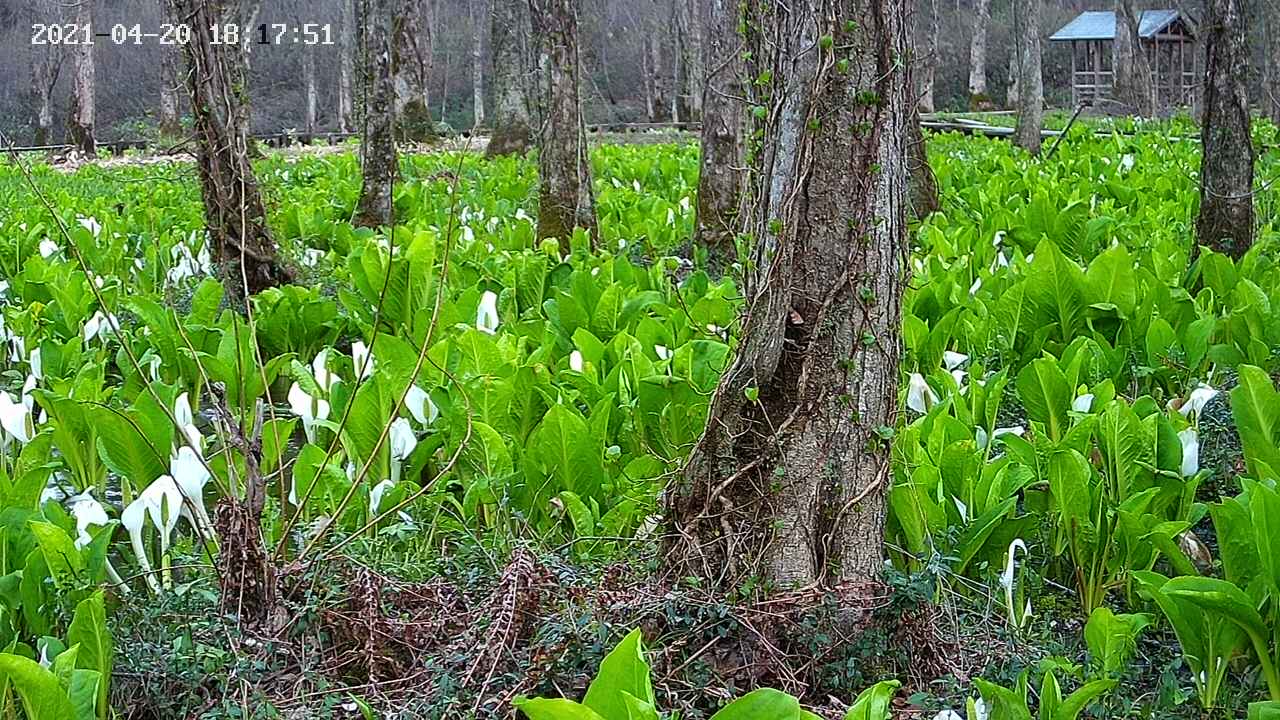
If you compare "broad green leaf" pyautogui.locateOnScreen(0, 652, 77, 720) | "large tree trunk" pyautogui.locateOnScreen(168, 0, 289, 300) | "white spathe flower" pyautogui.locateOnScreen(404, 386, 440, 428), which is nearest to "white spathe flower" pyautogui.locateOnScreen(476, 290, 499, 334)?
"white spathe flower" pyautogui.locateOnScreen(404, 386, 440, 428)

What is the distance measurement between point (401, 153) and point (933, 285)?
42.4 feet

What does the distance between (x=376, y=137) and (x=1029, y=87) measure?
9284 mm

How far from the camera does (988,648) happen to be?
307 cm

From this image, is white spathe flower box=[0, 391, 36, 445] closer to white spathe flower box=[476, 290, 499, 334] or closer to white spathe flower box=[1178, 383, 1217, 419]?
white spathe flower box=[476, 290, 499, 334]

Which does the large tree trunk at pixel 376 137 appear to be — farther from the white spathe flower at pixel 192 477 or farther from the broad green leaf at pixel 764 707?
the broad green leaf at pixel 764 707

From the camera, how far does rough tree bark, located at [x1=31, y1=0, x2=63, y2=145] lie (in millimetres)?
24156

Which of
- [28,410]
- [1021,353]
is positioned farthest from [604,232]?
[28,410]

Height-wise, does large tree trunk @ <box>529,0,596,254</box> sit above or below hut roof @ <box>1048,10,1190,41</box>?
below

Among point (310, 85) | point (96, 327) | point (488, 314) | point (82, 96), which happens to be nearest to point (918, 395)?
point (488, 314)

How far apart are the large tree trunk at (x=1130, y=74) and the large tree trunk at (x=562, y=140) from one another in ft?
36.5

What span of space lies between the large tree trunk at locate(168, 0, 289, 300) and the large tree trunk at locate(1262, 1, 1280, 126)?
13.0 meters

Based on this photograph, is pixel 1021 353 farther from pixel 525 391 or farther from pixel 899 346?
pixel 899 346

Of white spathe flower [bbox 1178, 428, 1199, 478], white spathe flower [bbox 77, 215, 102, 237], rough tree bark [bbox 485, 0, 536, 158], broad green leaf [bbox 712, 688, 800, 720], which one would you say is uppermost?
rough tree bark [bbox 485, 0, 536, 158]

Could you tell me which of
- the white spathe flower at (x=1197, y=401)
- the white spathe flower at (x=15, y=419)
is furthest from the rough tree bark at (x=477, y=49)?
the white spathe flower at (x=1197, y=401)
